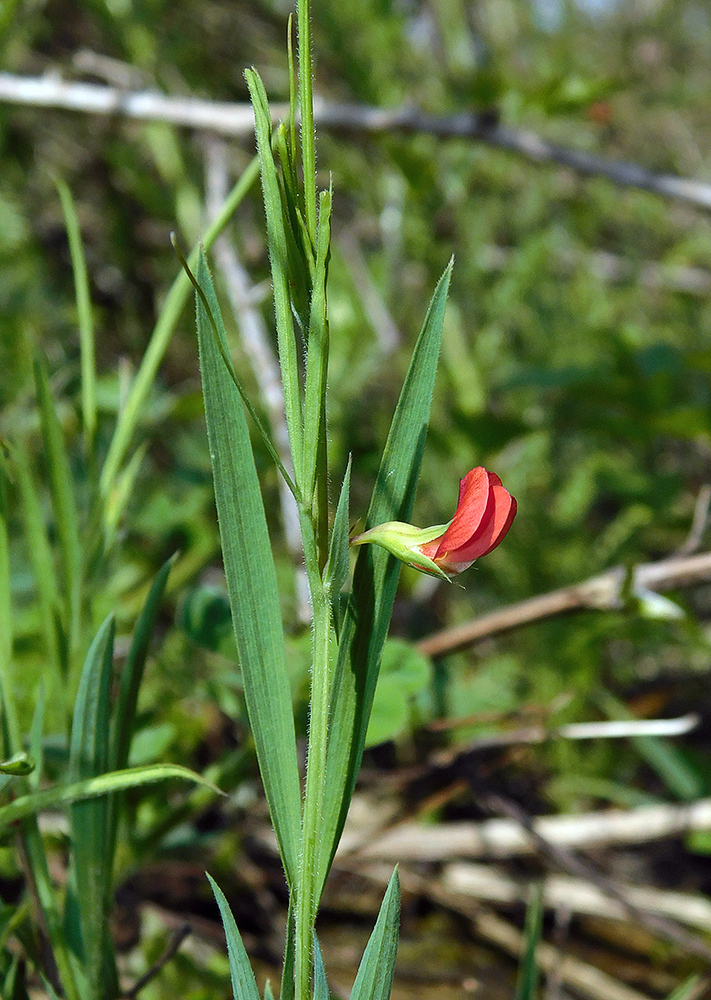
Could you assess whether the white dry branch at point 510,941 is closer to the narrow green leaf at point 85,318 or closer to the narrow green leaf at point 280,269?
the narrow green leaf at point 85,318

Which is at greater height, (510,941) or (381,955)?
(381,955)

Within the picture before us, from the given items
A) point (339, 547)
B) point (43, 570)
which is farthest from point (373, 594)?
point (43, 570)

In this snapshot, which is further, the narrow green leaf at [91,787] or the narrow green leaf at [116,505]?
the narrow green leaf at [116,505]

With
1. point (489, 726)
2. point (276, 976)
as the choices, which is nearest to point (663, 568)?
point (489, 726)

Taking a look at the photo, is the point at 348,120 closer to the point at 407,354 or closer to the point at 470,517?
the point at 407,354

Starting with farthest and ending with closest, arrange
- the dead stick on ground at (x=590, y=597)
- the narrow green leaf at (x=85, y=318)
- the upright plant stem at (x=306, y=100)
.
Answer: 1. the dead stick on ground at (x=590, y=597)
2. the narrow green leaf at (x=85, y=318)
3. the upright plant stem at (x=306, y=100)

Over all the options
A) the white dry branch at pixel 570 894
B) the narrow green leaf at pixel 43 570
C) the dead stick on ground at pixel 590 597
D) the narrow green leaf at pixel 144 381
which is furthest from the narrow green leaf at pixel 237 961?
the white dry branch at pixel 570 894
